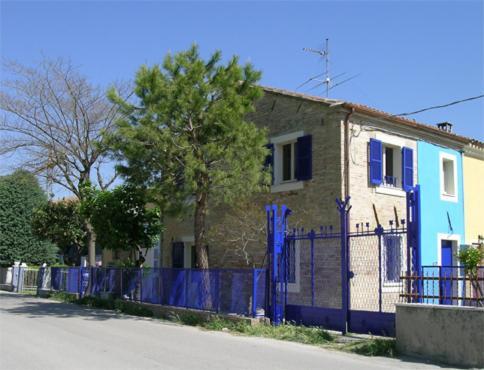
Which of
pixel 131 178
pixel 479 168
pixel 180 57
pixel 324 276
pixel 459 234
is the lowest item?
pixel 324 276

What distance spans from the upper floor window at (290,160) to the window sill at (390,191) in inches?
79.9

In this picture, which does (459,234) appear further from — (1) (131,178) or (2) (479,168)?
(1) (131,178)

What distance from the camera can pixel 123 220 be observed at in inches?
745

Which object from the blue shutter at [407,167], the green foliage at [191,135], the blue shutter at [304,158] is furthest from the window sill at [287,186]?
the blue shutter at [407,167]

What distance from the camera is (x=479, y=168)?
65.3 ft

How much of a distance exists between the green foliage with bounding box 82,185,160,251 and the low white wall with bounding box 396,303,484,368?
11.0m

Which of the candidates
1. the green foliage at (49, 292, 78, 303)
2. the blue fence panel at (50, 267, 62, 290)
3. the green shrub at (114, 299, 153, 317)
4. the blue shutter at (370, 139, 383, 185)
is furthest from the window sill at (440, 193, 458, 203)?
the blue fence panel at (50, 267, 62, 290)

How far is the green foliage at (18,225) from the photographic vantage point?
38438mm

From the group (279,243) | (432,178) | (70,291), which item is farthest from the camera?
(70,291)

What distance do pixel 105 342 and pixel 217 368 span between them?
3276mm

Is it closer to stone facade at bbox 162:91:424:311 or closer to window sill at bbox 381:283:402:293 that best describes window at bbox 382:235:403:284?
window sill at bbox 381:283:402:293

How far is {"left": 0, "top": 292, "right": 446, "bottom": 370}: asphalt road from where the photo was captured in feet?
28.3

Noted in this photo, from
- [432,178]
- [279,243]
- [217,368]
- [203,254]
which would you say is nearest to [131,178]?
[203,254]

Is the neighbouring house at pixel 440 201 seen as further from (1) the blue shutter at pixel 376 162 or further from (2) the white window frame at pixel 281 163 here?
(2) the white window frame at pixel 281 163
